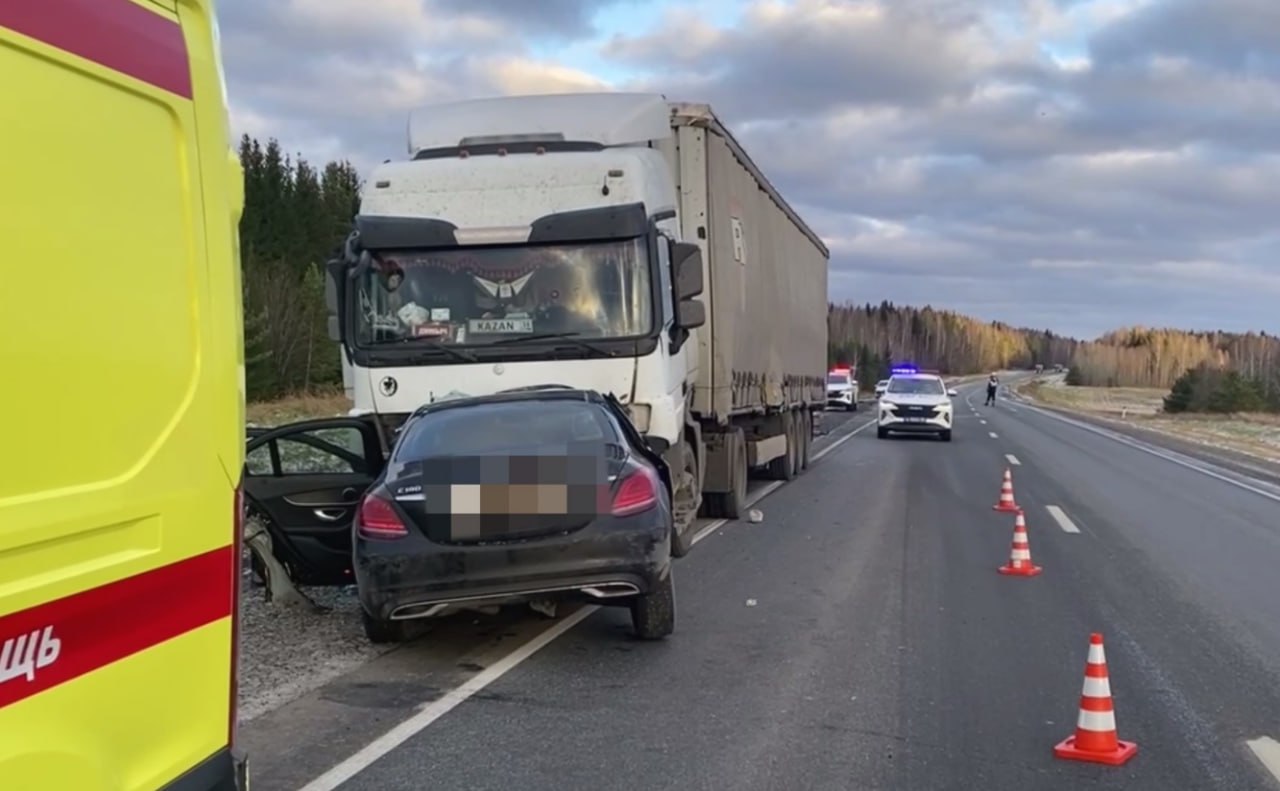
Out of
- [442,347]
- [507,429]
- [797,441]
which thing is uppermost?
[442,347]

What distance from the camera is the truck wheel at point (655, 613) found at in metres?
7.59

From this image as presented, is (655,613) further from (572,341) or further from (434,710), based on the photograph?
(572,341)

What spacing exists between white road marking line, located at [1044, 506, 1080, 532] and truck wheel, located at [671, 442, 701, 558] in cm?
478

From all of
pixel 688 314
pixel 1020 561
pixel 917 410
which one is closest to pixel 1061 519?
pixel 1020 561

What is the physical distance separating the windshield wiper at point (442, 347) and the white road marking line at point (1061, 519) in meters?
7.64

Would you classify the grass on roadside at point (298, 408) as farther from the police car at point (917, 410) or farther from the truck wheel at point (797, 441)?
the truck wheel at point (797, 441)

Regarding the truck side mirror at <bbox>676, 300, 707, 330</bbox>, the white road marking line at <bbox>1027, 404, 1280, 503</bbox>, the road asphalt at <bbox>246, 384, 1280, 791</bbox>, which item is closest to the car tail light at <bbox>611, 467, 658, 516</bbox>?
the road asphalt at <bbox>246, 384, 1280, 791</bbox>

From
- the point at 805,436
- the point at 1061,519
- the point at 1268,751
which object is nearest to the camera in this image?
the point at 1268,751

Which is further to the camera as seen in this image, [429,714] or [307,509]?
[307,509]

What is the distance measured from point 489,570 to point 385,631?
1073 mm

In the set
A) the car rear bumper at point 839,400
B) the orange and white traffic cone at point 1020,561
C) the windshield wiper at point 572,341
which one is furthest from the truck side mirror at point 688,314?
the car rear bumper at point 839,400

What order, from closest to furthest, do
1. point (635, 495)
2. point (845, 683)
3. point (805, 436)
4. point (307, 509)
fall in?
1. point (845, 683)
2. point (635, 495)
3. point (307, 509)
4. point (805, 436)

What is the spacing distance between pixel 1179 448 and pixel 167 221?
36050mm

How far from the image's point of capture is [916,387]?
111ft
